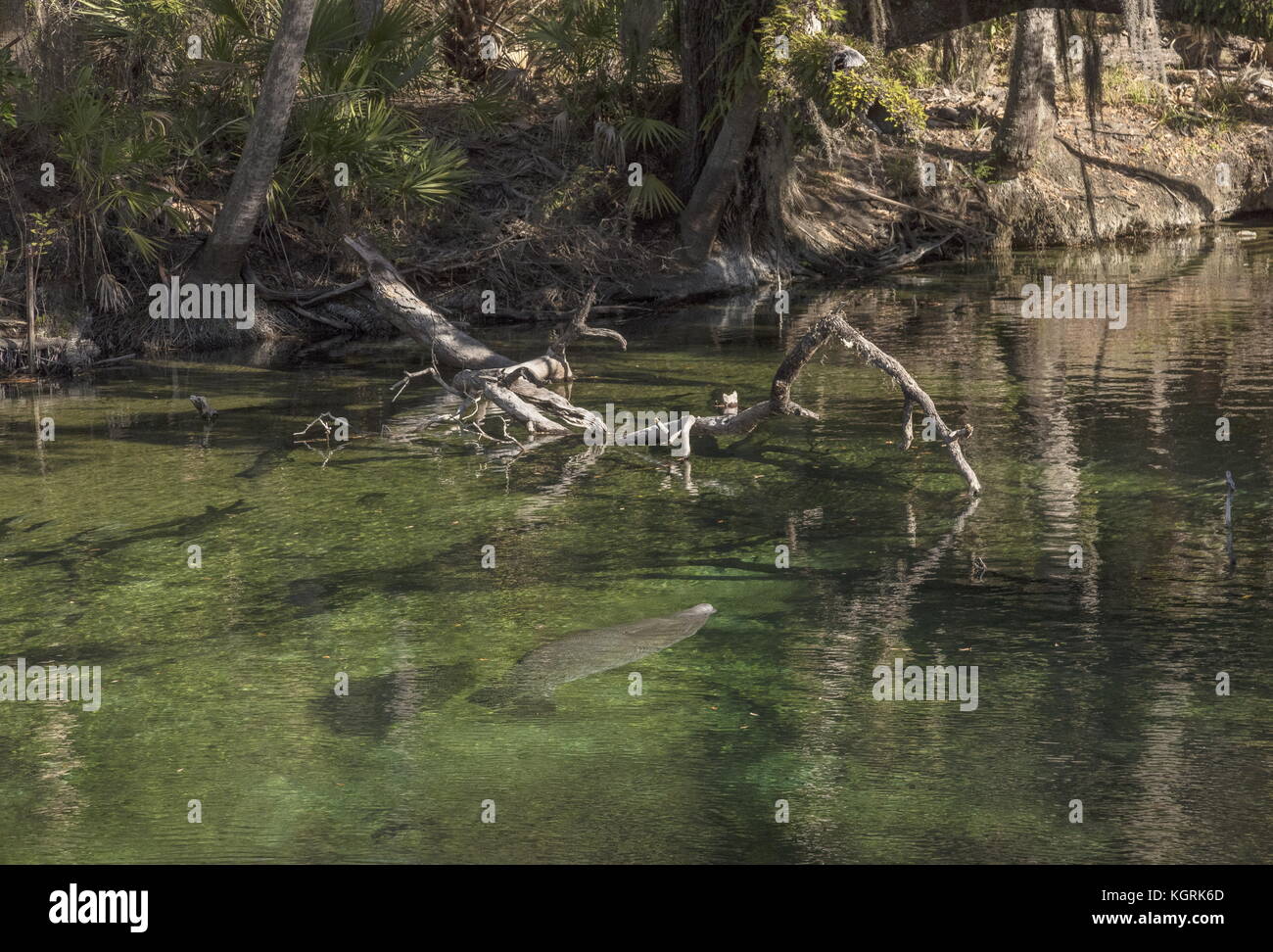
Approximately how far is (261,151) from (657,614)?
8972mm

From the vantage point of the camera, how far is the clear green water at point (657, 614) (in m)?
4.66

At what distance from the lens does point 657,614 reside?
6645mm

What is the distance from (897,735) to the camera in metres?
5.25

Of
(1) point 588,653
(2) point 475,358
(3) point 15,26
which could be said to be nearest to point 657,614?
(1) point 588,653

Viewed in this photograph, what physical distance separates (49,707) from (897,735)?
124 inches

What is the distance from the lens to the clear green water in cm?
466

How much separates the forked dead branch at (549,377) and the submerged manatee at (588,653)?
259cm

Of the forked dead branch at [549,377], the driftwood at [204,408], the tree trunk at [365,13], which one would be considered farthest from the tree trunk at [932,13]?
the driftwood at [204,408]

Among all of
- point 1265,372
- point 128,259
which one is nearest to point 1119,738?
point 1265,372

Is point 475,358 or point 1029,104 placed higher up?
point 1029,104

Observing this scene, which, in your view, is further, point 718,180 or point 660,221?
point 660,221

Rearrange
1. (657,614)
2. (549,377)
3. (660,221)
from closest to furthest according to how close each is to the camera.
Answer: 1. (657,614)
2. (549,377)
3. (660,221)

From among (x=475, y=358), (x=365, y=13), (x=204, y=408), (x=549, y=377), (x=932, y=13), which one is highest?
(x=365, y=13)

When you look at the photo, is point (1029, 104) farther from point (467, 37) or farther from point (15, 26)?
point (15, 26)
